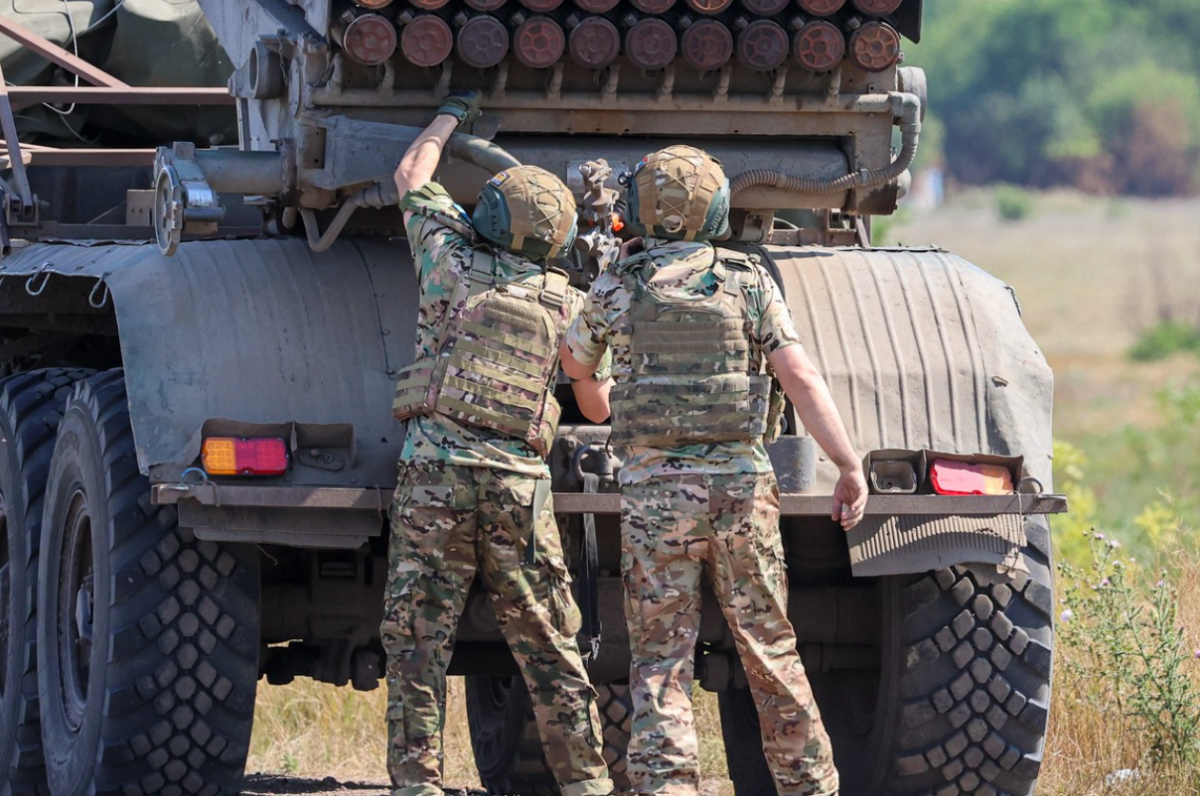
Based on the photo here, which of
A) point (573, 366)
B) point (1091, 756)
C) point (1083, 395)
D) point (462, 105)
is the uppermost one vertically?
point (462, 105)

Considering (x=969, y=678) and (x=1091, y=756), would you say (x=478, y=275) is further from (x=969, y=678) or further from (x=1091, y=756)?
(x=1091, y=756)

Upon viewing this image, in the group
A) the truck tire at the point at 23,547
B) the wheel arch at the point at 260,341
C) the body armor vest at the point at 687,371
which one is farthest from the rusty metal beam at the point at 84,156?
the body armor vest at the point at 687,371

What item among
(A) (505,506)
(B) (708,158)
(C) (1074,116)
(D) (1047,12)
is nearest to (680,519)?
(A) (505,506)

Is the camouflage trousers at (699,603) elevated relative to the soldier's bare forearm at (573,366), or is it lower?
lower

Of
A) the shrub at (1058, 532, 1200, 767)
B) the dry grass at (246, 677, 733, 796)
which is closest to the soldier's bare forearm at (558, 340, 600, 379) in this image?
the shrub at (1058, 532, 1200, 767)

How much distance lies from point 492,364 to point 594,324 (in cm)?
31

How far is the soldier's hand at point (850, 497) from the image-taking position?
19.5 ft

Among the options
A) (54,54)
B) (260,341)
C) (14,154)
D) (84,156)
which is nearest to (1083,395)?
(54,54)

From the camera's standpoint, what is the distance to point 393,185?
262 inches

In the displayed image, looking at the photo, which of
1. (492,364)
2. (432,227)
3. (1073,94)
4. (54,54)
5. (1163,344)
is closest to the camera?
(492,364)

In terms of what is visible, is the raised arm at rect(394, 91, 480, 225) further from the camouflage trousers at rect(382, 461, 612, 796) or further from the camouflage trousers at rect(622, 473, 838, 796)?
the camouflage trousers at rect(622, 473, 838, 796)

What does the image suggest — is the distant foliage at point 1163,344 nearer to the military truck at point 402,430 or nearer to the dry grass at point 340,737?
the dry grass at point 340,737

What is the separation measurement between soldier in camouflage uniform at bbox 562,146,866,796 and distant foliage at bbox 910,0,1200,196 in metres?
69.7

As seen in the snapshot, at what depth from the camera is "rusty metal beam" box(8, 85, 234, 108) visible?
855cm
